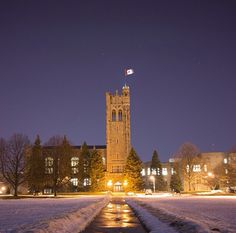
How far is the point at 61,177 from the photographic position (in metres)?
95.1

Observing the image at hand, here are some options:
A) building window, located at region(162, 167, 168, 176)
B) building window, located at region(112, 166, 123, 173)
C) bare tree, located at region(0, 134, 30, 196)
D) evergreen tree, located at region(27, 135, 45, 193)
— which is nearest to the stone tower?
building window, located at region(112, 166, 123, 173)

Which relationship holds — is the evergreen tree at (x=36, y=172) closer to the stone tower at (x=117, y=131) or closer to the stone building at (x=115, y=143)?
the stone building at (x=115, y=143)

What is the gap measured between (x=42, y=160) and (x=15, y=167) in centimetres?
1717

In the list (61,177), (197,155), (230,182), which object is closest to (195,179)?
(197,155)

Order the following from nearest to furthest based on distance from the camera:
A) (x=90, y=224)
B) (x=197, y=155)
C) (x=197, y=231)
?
1. (x=197, y=231)
2. (x=90, y=224)
3. (x=197, y=155)

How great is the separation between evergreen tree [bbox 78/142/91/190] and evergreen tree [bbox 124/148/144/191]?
13.1 meters

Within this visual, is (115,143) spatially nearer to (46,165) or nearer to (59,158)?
(46,165)

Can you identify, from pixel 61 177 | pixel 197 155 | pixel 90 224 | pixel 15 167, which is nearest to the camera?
pixel 90 224

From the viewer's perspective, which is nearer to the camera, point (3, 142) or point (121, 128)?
point (3, 142)

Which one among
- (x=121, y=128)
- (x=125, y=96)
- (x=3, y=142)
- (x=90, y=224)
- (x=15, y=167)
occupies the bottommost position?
(x=90, y=224)

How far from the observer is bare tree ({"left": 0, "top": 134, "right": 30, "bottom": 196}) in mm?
82062

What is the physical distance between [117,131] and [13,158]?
56.7 metres

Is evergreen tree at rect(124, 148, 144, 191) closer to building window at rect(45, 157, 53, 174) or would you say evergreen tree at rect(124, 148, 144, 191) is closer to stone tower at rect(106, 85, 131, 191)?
stone tower at rect(106, 85, 131, 191)

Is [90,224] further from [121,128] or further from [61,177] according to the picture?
[121,128]
